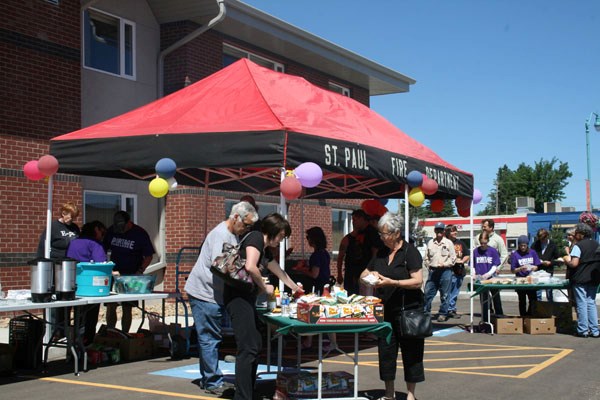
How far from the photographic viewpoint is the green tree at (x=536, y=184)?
9525cm

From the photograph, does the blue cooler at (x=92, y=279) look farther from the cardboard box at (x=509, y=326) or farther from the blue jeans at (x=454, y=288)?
the blue jeans at (x=454, y=288)

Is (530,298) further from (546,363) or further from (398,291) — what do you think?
(398,291)

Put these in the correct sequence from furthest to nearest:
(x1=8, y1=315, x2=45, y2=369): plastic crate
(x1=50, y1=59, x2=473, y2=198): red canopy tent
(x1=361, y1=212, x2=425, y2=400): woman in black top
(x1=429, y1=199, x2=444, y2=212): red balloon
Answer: (x1=429, y1=199, x2=444, y2=212): red balloon < (x1=8, y1=315, x2=45, y2=369): plastic crate < (x1=50, y1=59, x2=473, y2=198): red canopy tent < (x1=361, y1=212, x2=425, y2=400): woman in black top

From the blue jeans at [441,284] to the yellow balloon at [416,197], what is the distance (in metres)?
4.56

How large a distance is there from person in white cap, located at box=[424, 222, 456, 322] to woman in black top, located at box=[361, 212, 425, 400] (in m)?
7.42

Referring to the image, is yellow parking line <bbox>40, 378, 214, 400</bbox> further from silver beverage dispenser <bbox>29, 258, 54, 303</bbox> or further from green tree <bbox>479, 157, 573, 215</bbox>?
green tree <bbox>479, 157, 573, 215</bbox>

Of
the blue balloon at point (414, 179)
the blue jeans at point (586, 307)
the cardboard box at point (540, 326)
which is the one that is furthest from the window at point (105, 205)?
the blue jeans at point (586, 307)

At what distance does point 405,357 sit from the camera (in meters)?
6.82

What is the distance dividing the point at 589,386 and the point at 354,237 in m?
4.27

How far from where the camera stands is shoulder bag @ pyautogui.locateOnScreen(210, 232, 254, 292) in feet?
21.6

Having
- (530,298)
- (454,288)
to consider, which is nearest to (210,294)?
(530,298)

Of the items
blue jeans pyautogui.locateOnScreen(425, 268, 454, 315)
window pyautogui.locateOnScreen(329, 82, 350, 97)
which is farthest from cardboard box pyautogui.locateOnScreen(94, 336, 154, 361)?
window pyautogui.locateOnScreen(329, 82, 350, 97)

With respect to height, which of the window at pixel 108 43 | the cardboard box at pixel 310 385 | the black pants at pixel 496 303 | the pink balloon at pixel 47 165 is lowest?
the cardboard box at pixel 310 385

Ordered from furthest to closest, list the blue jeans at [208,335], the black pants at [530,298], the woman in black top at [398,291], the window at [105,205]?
the window at [105,205] < the black pants at [530,298] < the blue jeans at [208,335] < the woman in black top at [398,291]
